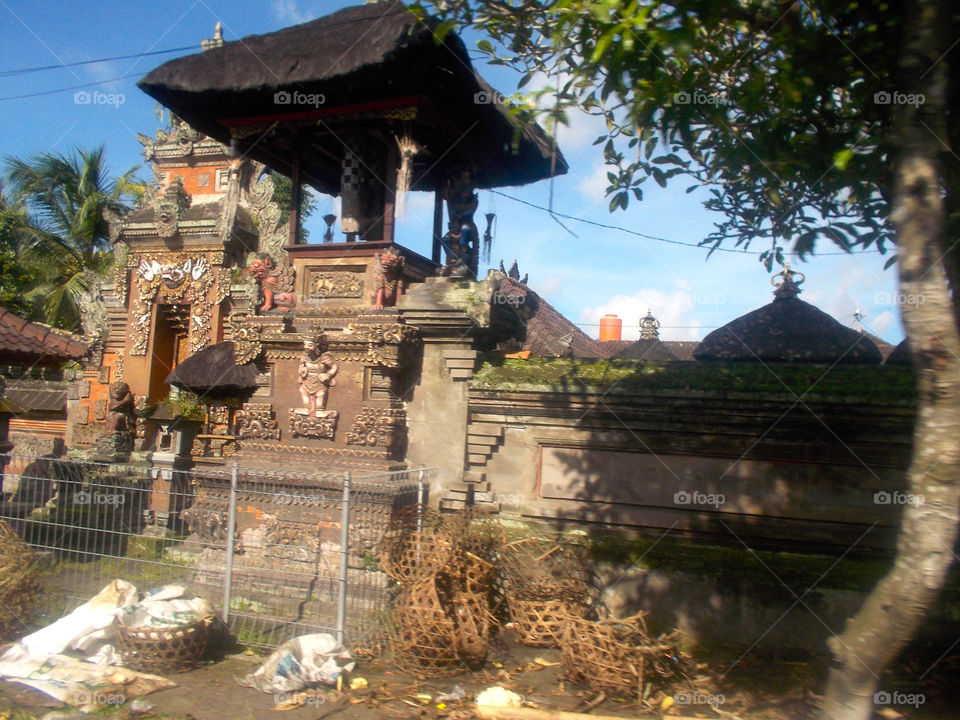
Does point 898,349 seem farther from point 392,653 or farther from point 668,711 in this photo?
point 392,653

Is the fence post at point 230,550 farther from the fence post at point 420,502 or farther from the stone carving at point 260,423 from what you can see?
the fence post at point 420,502

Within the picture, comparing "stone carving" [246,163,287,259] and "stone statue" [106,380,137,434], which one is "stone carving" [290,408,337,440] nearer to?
"stone statue" [106,380,137,434]

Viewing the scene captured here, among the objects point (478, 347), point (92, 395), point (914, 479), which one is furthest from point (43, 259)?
point (914, 479)

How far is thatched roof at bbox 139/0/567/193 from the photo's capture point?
7637 millimetres

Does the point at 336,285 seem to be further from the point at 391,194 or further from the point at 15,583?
the point at 15,583

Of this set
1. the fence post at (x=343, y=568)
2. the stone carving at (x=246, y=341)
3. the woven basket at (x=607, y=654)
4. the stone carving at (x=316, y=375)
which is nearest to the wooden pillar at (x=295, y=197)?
the stone carving at (x=246, y=341)

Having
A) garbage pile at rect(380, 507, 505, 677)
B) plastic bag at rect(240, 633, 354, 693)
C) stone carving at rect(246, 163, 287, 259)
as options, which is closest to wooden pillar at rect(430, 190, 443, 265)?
garbage pile at rect(380, 507, 505, 677)

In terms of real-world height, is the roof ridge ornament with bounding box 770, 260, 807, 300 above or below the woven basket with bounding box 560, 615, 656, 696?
above

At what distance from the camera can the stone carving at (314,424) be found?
818 centimetres

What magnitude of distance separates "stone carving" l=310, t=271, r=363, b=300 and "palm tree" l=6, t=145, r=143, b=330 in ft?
62.3

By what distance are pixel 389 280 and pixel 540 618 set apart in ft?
13.5

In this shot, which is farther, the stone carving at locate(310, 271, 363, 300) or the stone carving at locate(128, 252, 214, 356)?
the stone carving at locate(128, 252, 214, 356)

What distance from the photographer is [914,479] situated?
3408 millimetres

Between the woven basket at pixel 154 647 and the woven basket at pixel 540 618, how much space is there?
9.60ft
